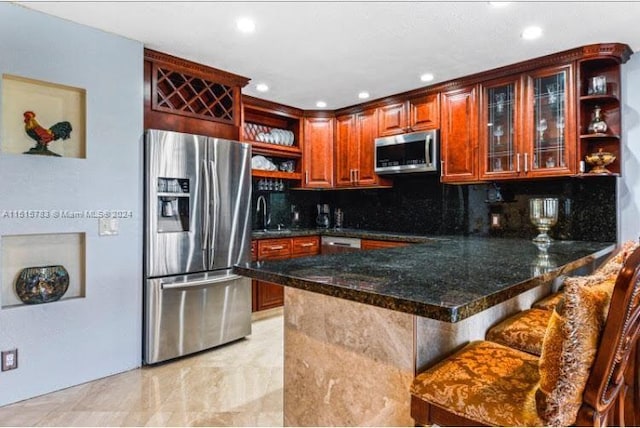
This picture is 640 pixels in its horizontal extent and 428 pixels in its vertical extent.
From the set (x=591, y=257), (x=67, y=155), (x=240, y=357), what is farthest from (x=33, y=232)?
(x=591, y=257)

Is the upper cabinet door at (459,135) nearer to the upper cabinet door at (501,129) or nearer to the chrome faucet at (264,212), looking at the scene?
the upper cabinet door at (501,129)

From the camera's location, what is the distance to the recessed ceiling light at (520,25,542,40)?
8.13 feet

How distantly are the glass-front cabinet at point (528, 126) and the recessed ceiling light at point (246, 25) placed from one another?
2.10m

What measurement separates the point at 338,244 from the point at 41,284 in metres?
2.76

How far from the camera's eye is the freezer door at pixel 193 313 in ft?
9.06

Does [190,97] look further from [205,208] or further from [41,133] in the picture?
[41,133]

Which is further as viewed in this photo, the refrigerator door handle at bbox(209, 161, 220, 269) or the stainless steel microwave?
the stainless steel microwave

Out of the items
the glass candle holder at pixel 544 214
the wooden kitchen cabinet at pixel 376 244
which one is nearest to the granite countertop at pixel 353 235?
the wooden kitchen cabinet at pixel 376 244

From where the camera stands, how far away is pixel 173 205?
2920 millimetres

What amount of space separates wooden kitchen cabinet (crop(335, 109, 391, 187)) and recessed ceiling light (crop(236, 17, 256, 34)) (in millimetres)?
2064

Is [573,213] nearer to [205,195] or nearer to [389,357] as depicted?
[389,357]

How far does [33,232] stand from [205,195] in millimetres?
1118

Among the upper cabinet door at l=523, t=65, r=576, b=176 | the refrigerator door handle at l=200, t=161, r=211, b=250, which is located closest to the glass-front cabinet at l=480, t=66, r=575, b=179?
the upper cabinet door at l=523, t=65, r=576, b=176

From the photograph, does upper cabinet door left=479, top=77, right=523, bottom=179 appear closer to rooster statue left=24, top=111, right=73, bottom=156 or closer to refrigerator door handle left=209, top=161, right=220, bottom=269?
refrigerator door handle left=209, top=161, right=220, bottom=269
